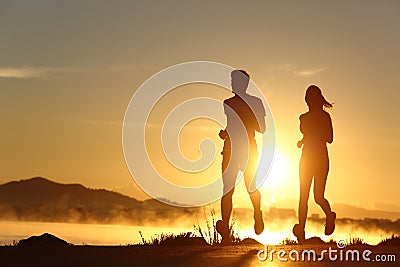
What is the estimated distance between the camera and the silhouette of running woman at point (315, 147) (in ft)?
72.6

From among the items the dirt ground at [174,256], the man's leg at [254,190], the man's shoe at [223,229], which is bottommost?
the dirt ground at [174,256]

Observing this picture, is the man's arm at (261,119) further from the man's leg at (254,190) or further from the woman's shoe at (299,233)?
the woman's shoe at (299,233)

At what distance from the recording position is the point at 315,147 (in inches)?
873

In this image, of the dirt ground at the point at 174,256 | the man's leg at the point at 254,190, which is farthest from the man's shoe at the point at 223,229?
the dirt ground at the point at 174,256

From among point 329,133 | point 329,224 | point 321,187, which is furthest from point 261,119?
point 329,224

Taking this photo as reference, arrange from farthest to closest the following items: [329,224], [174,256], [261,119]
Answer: [261,119] < [329,224] < [174,256]

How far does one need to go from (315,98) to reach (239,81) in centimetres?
178

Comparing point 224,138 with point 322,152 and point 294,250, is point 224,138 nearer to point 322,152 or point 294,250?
point 322,152

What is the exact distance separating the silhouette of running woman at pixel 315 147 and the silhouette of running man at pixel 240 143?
37.5 inches

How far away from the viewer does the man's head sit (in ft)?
71.8

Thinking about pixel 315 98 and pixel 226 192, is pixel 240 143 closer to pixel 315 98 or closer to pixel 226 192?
pixel 226 192

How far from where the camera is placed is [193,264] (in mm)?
16000

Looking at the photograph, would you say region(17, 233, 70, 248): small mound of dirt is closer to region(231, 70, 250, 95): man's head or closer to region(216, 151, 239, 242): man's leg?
region(216, 151, 239, 242): man's leg

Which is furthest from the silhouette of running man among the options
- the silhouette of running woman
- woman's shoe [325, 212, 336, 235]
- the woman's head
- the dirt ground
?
the dirt ground
